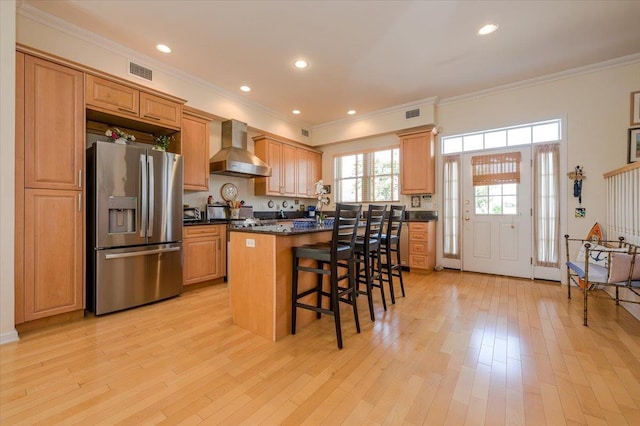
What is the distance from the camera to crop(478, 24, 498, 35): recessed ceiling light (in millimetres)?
2855

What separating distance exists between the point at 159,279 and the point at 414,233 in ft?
12.7

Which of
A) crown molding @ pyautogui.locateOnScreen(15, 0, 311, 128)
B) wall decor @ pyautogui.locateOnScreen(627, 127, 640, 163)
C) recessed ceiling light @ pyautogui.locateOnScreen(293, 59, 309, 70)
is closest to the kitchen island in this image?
recessed ceiling light @ pyautogui.locateOnScreen(293, 59, 309, 70)

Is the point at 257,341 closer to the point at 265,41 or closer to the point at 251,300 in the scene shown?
the point at 251,300

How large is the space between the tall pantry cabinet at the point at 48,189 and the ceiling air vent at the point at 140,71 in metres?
0.71

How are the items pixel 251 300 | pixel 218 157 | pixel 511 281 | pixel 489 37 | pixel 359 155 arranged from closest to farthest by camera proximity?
1. pixel 251 300
2. pixel 489 37
3. pixel 511 281
4. pixel 218 157
5. pixel 359 155

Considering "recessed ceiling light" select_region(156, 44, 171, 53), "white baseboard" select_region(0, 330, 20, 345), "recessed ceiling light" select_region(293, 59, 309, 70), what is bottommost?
"white baseboard" select_region(0, 330, 20, 345)

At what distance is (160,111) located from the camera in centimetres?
340

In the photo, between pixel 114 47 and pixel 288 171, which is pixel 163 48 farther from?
pixel 288 171

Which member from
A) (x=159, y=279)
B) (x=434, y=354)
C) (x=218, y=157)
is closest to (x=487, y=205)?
(x=434, y=354)

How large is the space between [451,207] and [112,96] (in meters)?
5.09

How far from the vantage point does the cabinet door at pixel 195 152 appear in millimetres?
3895

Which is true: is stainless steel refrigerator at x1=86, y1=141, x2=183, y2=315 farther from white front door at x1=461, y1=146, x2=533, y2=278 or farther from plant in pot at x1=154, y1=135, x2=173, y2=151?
white front door at x1=461, y1=146, x2=533, y2=278

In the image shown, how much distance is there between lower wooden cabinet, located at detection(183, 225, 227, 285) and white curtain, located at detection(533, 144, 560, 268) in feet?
15.4

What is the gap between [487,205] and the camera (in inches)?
178
